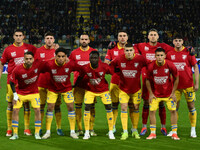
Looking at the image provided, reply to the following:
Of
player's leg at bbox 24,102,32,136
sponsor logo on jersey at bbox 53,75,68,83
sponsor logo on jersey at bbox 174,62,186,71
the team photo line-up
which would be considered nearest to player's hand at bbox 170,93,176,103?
the team photo line-up

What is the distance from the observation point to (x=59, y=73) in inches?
334

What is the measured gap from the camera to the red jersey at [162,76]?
8328 millimetres

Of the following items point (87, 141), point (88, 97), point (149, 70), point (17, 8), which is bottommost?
point (87, 141)

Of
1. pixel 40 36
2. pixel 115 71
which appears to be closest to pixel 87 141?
pixel 115 71

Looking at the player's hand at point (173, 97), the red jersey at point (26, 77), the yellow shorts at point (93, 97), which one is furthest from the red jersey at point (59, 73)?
the player's hand at point (173, 97)

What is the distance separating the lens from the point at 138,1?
3014cm

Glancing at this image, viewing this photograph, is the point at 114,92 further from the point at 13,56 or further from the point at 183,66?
the point at 13,56

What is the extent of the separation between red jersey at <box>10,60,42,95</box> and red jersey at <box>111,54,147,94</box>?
5.08 feet

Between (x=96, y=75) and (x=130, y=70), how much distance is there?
0.69m

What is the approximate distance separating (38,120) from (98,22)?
68.0 ft

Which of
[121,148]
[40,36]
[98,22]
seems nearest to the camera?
[121,148]

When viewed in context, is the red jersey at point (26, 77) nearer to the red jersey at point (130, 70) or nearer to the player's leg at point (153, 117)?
the red jersey at point (130, 70)

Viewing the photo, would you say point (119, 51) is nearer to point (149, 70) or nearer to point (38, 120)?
point (149, 70)

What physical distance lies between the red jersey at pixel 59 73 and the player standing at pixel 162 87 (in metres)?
1.54
